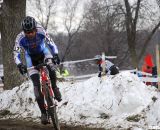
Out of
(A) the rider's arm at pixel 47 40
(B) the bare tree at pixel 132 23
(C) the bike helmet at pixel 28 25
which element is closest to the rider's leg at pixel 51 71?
(A) the rider's arm at pixel 47 40

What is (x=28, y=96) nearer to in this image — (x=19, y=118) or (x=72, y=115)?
(x=19, y=118)

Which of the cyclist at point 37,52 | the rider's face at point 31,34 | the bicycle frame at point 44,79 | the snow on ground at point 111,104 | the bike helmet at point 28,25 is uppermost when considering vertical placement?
the bike helmet at point 28,25

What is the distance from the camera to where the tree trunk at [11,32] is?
14148 mm

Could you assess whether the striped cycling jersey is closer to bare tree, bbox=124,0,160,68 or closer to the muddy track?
the muddy track

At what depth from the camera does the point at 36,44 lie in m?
8.63

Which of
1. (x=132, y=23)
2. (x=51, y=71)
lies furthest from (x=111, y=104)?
(x=132, y=23)

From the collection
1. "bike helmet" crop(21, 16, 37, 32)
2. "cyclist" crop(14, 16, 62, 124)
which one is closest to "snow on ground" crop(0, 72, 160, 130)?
"cyclist" crop(14, 16, 62, 124)

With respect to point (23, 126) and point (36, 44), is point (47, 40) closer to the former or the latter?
point (36, 44)

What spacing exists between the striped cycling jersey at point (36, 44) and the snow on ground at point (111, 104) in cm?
220

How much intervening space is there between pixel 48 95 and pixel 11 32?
21.0 feet

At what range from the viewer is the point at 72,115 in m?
10.4

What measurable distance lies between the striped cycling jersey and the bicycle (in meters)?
0.41

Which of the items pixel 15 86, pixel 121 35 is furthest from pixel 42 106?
pixel 121 35

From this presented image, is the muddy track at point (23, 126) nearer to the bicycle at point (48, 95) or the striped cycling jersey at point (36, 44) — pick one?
the bicycle at point (48, 95)
